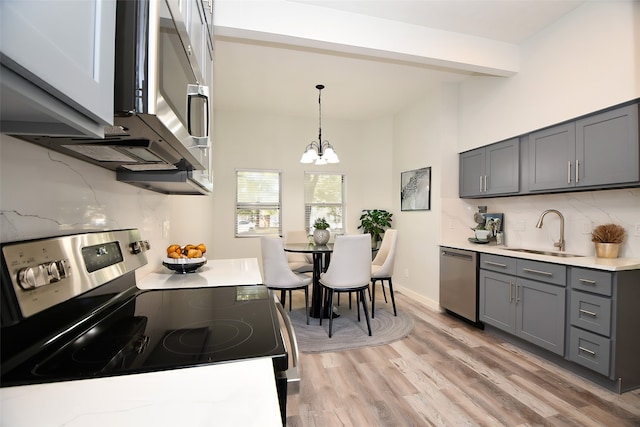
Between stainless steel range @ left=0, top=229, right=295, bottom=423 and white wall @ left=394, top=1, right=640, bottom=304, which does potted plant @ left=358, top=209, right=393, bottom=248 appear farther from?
stainless steel range @ left=0, top=229, right=295, bottom=423

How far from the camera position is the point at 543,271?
8.41ft

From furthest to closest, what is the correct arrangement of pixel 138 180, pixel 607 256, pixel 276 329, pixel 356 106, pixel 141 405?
pixel 356 106 < pixel 607 256 < pixel 138 180 < pixel 276 329 < pixel 141 405

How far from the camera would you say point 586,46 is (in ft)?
8.47

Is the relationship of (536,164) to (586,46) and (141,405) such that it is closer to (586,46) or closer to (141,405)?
(586,46)

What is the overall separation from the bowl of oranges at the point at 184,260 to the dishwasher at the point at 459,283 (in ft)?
8.96

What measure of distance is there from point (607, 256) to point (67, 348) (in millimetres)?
3257

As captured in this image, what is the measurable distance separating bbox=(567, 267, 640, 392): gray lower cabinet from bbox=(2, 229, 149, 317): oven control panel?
284cm

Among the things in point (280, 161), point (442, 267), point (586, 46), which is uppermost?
point (586, 46)

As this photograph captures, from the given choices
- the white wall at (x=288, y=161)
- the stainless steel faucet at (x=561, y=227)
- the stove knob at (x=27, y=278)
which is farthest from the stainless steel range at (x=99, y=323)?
the white wall at (x=288, y=161)

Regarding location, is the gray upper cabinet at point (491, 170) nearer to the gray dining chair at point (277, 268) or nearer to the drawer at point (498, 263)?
the drawer at point (498, 263)

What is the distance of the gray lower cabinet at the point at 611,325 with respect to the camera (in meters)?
2.09

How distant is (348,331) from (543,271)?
1816mm

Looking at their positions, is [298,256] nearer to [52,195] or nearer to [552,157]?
[552,157]

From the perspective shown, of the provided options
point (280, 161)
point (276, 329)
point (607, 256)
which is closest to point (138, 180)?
point (276, 329)
